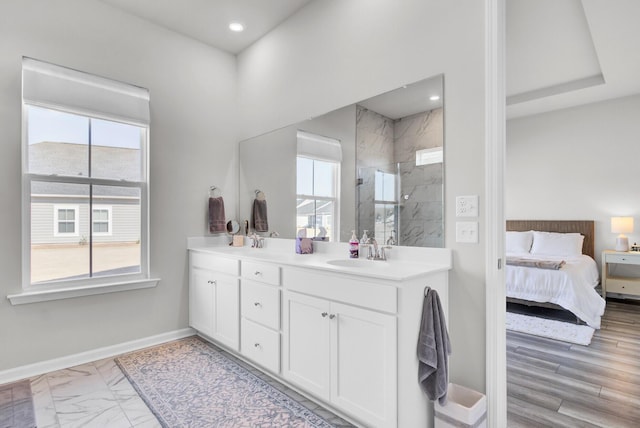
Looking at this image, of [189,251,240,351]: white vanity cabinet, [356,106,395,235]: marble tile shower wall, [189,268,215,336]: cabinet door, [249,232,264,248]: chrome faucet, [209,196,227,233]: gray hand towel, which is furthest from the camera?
[209,196,227,233]: gray hand towel

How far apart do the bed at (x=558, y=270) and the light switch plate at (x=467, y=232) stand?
1.49 metres

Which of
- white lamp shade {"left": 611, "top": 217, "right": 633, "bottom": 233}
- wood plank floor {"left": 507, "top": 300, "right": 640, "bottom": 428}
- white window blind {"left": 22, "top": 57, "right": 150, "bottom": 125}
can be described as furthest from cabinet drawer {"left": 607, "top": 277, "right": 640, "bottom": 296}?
white window blind {"left": 22, "top": 57, "right": 150, "bottom": 125}

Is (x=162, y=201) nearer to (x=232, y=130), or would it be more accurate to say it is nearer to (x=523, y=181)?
(x=232, y=130)

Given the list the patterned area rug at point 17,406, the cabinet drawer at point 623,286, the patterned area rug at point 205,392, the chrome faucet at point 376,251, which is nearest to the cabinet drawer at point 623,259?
the cabinet drawer at point 623,286

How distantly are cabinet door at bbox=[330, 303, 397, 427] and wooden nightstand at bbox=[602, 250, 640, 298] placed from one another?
4.75 meters

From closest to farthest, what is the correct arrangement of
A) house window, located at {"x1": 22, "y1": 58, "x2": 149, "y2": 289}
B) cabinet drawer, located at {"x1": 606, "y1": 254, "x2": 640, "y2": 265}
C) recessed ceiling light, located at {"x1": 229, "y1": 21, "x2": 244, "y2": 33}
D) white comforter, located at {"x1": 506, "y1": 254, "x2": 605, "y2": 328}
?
house window, located at {"x1": 22, "y1": 58, "x2": 149, "y2": 289}
recessed ceiling light, located at {"x1": 229, "y1": 21, "x2": 244, "y2": 33}
white comforter, located at {"x1": 506, "y1": 254, "x2": 605, "y2": 328}
cabinet drawer, located at {"x1": 606, "y1": 254, "x2": 640, "y2": 265}

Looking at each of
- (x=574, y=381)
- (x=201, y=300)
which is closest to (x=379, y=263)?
(x=574, y=381)

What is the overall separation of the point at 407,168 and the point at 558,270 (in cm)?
284

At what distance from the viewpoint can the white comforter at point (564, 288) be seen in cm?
362

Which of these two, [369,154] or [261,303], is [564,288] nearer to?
[369,154]

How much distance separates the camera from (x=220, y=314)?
288 centimetres

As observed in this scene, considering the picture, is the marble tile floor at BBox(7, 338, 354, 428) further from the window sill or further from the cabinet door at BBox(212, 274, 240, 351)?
the window sill

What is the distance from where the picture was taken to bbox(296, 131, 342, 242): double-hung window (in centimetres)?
268

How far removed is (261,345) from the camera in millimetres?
2422
